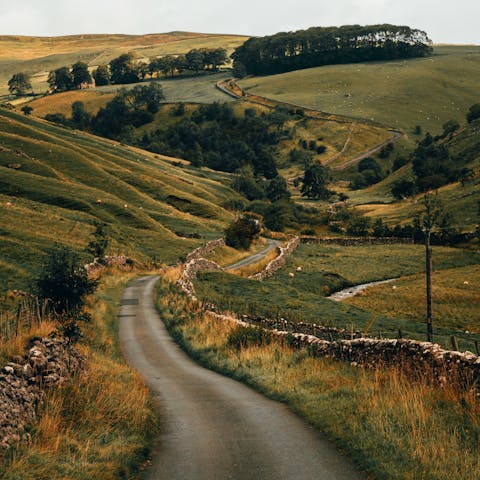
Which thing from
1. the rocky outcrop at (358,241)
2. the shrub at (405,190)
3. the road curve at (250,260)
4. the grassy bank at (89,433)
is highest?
the grassy bank at (89,433)

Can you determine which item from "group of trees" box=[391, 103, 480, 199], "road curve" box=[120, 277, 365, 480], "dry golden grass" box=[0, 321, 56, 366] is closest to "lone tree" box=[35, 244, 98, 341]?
"road curve" box=[120, 277, 365, 480]

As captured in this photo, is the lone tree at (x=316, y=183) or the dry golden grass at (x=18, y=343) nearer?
the dry golden grass at (x=18, y=343)

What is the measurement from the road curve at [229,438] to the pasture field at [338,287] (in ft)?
60.6

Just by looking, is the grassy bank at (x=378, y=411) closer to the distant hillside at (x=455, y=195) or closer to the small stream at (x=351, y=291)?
the small stream at (x=351, y=291)

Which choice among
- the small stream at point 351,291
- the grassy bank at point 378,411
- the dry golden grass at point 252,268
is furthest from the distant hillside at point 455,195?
the grassy bank at point 378,411

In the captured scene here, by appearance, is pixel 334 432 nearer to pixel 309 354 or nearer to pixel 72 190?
pixel 309 354

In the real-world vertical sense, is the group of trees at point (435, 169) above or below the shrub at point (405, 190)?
above

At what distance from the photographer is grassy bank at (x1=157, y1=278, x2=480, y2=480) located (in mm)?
11984

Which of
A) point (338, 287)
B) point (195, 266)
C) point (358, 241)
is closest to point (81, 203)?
point (195, 266)

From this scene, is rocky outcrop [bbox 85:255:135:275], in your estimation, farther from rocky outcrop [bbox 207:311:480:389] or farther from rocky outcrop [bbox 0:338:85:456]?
rocky outcrop [bbox 0:338:85:456]

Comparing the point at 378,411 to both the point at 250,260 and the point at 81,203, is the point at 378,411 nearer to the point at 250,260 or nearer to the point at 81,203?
the point at 81,203

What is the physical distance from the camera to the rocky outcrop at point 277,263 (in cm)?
7253

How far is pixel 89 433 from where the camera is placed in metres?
13.8

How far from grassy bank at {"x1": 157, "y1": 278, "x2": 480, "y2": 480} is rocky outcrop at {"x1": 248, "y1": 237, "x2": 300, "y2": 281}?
47.3 metres
